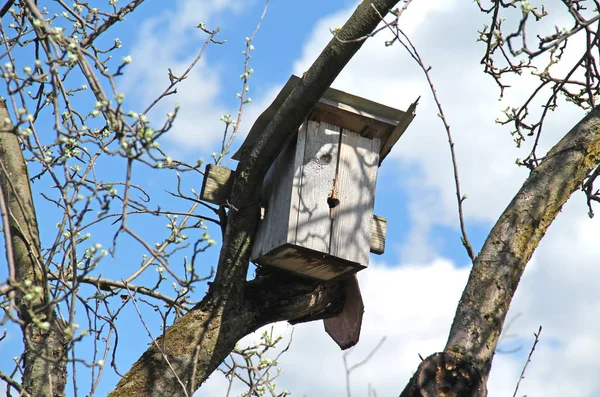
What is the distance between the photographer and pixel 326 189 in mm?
3340

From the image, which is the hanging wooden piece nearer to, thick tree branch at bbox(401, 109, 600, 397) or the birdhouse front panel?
the birdhouse front panel

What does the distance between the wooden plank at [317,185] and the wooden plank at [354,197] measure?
4cm

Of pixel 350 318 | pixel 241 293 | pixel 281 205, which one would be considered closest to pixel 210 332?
pixel 241 293

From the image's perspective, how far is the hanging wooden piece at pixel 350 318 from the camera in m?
3.59

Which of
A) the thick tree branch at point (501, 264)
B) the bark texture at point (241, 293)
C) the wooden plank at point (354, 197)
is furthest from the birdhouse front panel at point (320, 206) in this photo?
the thick tree branch at point (501, 264)

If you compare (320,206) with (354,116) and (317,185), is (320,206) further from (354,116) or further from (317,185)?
(354,116)

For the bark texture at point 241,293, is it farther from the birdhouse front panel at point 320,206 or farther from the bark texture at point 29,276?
the bark texture at point 29,276

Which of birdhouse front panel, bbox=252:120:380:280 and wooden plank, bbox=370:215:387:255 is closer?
birdhouse front panel, bbox=252:120:380:280

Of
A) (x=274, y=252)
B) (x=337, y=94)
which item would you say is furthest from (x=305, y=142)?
(x=274, y=252)

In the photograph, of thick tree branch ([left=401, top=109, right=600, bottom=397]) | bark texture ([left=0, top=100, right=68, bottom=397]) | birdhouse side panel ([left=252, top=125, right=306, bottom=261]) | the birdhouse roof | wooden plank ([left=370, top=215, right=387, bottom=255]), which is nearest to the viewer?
thick tree branch ([left=401, top=109, right=600, bottom=397])

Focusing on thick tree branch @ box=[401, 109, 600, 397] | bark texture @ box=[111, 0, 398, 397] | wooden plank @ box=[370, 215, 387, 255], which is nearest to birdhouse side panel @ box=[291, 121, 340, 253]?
bark texture @ box=[111, 0, 398, 397]

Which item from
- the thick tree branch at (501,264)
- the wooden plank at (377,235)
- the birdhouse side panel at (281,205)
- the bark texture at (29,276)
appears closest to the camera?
the thick tree branch at (501,264)

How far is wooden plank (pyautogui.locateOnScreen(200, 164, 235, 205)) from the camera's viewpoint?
11.1 feet

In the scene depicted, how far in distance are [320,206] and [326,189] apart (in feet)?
0.28
